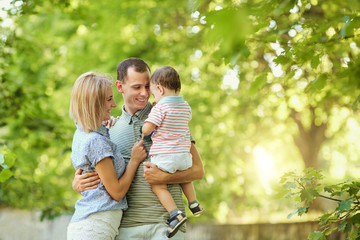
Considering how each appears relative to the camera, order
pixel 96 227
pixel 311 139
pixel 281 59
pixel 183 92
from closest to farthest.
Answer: pixel 96 227
pixel 281 59
pixel 183 92
pixel 311 139

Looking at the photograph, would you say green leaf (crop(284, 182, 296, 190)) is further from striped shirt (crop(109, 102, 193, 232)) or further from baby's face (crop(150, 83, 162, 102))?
baby's face (crop(150, 83, 162, 102))

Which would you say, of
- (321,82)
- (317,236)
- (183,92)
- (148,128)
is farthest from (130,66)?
(183,92)

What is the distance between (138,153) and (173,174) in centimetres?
23

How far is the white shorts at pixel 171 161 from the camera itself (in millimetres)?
2559

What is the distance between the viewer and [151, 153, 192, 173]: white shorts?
256 centimetres

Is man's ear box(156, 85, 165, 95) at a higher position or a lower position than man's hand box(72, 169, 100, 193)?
higher

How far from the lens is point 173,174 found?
2586mm

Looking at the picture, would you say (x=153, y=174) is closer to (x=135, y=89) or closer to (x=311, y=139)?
(x=135, y=89)

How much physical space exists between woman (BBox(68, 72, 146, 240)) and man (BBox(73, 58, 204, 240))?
79 mm

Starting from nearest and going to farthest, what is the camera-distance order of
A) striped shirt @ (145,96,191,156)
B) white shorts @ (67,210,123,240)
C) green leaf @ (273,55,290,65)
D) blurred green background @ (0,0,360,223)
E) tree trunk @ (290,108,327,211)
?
white shorts @ (67,210,123,240), green leaf @ (273,55,290,65), striped shirt @ (145,96,191,156), blurred green background @ (0,0,360,223), tree trunk @ (290,108,327,211)

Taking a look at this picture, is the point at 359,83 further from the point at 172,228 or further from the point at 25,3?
the point at 25,3

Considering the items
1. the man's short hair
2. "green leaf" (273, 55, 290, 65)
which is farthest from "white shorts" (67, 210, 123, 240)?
"green leaf" (273, 55, 290, 65)

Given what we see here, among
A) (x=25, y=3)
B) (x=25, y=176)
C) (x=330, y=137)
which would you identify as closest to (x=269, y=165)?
(x=330, y=137)

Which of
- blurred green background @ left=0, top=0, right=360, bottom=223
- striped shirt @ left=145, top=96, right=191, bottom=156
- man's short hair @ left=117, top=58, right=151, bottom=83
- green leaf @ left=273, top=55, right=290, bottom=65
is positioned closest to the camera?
green leaf @ left=273, top=55, right=290, bottom=65
